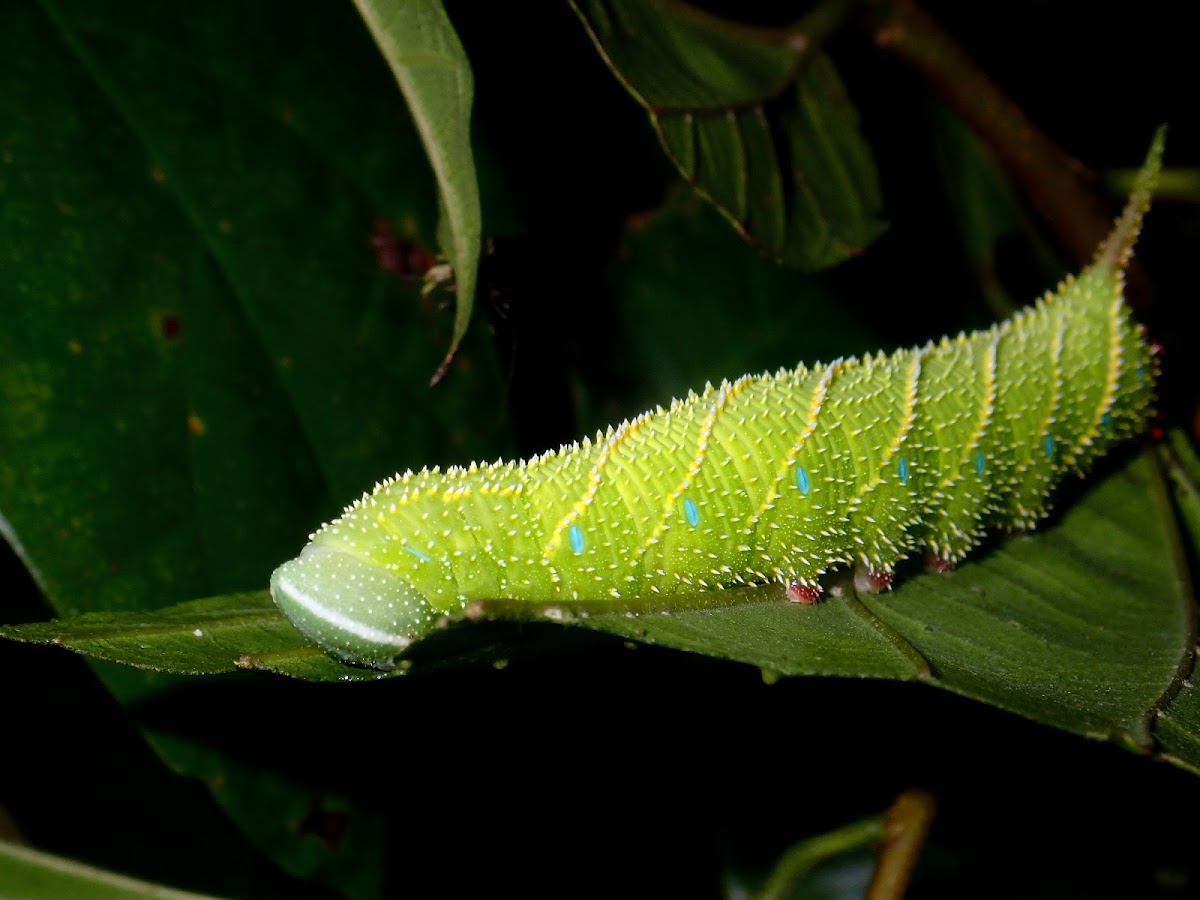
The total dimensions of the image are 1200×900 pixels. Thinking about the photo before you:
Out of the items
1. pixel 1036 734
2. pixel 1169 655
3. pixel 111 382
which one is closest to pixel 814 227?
pixel 1169 655

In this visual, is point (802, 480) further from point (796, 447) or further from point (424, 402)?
point (424, 402)

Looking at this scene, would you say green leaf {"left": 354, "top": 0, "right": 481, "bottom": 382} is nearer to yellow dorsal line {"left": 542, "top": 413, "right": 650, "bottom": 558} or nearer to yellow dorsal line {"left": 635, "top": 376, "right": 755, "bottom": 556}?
yellow dorsal line {"left": 542, "top": 413, "right": 650, "bottom": 558}

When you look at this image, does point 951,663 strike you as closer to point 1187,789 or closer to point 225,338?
point 225,338

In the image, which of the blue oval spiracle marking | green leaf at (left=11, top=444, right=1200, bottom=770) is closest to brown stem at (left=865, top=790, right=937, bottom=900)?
green leaf at (left=11, top=444, right=1200, bottom=770)

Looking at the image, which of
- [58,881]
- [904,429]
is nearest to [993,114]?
[904,429]

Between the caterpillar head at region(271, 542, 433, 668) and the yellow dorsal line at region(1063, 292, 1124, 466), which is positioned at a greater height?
the caterpillar head at region(271, 542, 433, 668)

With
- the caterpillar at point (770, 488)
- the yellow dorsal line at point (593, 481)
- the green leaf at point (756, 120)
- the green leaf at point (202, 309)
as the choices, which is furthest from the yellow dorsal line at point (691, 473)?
the green leaf at point (202, 309)

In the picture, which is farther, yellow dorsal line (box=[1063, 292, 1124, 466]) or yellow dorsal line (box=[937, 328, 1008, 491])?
yellow dorsal line (box=[1063, 292, 1124, 466])
